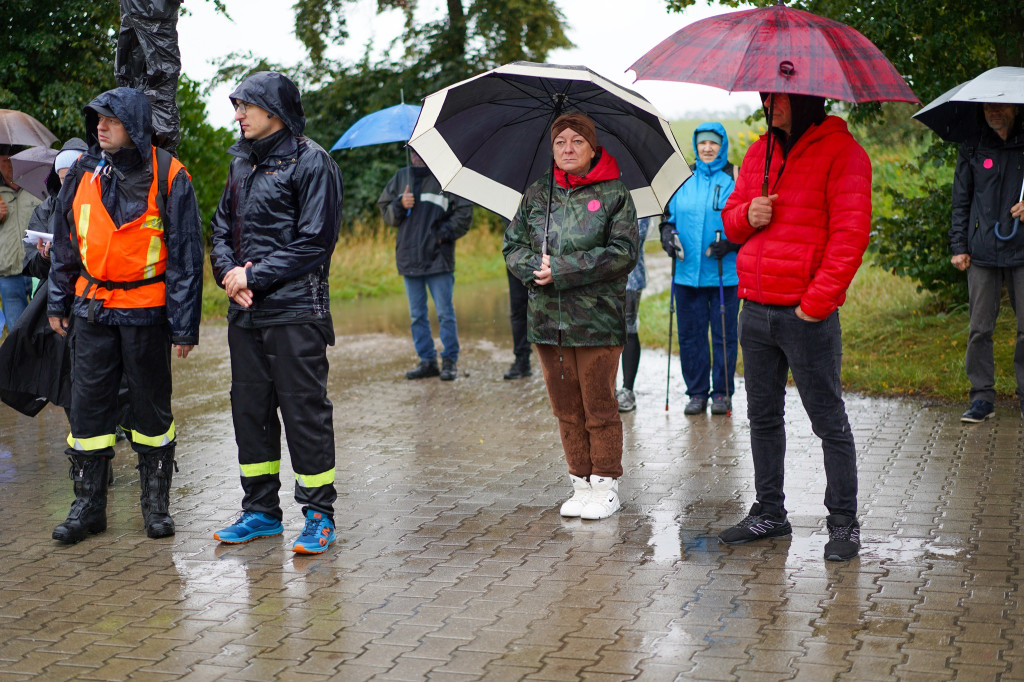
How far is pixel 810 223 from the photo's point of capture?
4875 millimetres

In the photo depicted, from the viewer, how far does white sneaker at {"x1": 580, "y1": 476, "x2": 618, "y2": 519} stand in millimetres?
5730

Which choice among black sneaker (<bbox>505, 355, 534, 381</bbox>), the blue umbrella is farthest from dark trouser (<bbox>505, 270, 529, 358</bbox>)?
the blue umbrella

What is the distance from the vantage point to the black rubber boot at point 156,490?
5.58m

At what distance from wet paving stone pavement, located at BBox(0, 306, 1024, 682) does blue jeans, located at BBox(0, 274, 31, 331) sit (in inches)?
51.1

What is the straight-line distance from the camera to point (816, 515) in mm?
5715

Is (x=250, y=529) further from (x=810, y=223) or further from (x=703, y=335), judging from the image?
(x=703, y=335)

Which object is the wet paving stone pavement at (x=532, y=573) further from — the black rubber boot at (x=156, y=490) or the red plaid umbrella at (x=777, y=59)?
the red plaid umbrella at (x=777, y=59)

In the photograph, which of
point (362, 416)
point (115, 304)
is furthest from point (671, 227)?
point (115, 304)

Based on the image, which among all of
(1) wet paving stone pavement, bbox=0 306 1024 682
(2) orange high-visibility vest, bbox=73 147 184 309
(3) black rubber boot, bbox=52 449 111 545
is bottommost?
(1) wet paving stone pavement, bbox=0 306 1024 682

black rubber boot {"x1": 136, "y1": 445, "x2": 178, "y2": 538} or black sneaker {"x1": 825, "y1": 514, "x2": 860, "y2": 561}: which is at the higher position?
black rubber boot {"x1": 136, "y1": 445, "x2": 178, "y2": 538}

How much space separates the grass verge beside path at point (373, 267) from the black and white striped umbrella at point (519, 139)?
10284mm

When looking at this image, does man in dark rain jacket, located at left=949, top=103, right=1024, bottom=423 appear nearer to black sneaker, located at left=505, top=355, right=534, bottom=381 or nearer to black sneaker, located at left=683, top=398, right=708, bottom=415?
black sneaker, located at left=683, top=398, right=708, bottom=415

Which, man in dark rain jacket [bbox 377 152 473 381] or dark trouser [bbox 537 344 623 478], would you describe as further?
man in dark rain jacket [bbox 377 152 473 381]

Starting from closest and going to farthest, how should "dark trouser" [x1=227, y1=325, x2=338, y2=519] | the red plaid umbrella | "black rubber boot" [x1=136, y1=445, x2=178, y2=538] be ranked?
1. the red plaid umbrella
2. "dark trouser" [x1=227, y1=325, x2=338, y2=519]
3. "black rubber boot" [x1=136, y1=445, x2=178, y2=538]
